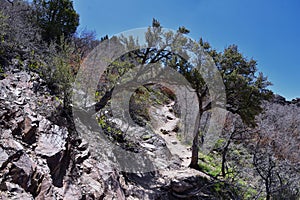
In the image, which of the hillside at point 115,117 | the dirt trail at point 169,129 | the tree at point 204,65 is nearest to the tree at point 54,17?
the hillside at point 115,117

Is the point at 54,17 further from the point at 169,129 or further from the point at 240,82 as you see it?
the point at 240,82

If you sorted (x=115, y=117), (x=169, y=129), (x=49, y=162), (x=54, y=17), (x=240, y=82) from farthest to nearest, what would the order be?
(x=169, y=129) → (x=54, y=17) → (x=115, y=117) → (x=240, y=82) → (x=49, y=162)

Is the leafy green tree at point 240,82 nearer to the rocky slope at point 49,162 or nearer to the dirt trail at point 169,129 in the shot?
the rocky slope at point 49,162

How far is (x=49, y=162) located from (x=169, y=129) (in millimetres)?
7291

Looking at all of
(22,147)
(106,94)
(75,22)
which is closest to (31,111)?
(22,147)

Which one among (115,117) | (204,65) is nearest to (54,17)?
(115,117)

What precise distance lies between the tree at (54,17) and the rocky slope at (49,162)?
4725 millimetres

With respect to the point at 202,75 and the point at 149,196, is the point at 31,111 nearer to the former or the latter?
the point at 149,196

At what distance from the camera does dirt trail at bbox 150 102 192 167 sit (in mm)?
7406

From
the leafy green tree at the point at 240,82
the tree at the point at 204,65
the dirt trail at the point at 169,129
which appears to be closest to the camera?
the tree at the point at 204,65

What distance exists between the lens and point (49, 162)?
2742 millimetres

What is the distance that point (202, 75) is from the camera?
5250mm

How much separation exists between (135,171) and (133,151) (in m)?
0.79

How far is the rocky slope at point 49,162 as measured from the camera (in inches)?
88.5
